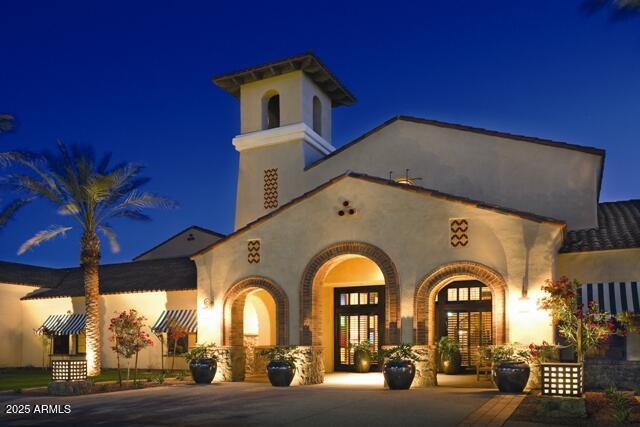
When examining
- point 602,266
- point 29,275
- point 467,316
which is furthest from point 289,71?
point 29,275

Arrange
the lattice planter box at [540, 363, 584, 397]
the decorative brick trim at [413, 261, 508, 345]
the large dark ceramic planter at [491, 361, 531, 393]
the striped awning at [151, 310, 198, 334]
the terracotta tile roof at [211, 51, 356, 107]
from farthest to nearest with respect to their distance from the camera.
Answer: the terracotta tile roof at [211, 51, 356, 107], the striped awning at [151, 310, 198, 334], the decorative brick trim at [413, 261, 508, 345], the large dark ceramic planter at [491, 361, 531, 393], the lattice planter box at [540, 363, 584, 397]

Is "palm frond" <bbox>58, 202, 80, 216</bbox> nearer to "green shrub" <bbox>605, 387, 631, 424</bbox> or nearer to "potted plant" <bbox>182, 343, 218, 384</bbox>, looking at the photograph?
"potted plant" <bbox>182, 343, 218, 384</bbox>

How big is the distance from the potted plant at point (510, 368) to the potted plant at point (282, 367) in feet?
21.3

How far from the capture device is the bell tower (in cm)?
2987

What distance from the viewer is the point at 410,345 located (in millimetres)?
20031

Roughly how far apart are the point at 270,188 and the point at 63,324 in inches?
525

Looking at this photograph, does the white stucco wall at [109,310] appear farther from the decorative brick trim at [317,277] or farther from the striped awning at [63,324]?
the decorative brick trim at [317,277]

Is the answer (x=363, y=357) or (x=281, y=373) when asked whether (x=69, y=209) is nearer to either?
(x=281, y=373)

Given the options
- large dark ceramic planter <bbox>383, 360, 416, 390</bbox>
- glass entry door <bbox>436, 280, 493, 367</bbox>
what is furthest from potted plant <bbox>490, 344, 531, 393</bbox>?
glass entry door <bbox>436, 280, 493, 367</bbox>

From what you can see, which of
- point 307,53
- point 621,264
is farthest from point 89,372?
point 621,264

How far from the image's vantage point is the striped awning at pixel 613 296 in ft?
65.9

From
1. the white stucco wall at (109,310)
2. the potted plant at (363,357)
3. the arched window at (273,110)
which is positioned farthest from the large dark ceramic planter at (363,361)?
the arched window at (273,110)

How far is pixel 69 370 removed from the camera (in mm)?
21172

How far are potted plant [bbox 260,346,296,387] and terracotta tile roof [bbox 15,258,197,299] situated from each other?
9325 millimetres
